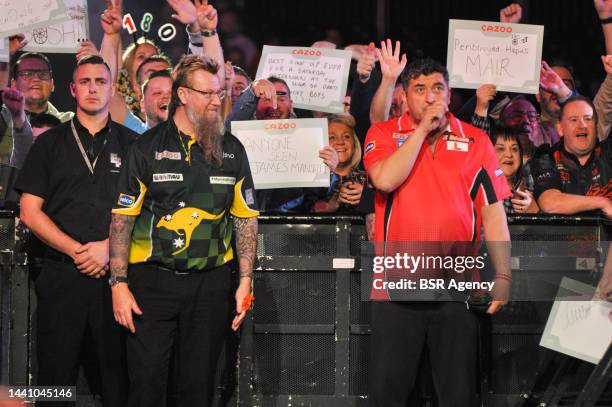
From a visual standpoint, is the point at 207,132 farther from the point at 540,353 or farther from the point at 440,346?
the point at 540,353

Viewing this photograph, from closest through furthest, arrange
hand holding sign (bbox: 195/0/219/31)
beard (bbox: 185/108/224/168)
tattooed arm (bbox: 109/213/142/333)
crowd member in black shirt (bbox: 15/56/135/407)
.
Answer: tattooed arm (bbox: 109/213/142/333)
beard (bbox: 185/108/224/168)
crowd member in black shirt (bbox: 15/56/135/407)
hand holding sign (bbox: 195/0/219/31)

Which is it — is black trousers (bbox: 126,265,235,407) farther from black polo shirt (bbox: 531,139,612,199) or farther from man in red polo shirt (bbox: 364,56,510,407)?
black polo shirt (bbox: 531,139,612,199)

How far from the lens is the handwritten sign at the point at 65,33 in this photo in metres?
6.11

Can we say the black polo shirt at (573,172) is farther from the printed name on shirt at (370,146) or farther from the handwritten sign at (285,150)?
the printed name on shirt at (370,146)

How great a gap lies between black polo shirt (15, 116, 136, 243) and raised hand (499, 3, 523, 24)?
286 centimetres

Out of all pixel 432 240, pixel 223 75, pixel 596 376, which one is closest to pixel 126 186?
pixel 432 240

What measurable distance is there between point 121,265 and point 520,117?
3.10 metres

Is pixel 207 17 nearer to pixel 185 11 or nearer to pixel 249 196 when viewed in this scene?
pixel 185 11

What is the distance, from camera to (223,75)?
6004mm

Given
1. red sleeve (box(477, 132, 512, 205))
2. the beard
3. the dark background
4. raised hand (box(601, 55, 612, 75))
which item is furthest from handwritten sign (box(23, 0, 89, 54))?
raised hand (box(601, 55, 612, 75))

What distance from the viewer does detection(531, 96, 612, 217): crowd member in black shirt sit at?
5691 mm

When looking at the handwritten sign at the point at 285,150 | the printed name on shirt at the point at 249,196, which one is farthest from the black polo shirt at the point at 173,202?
the handwritten sign at the point at 285,150

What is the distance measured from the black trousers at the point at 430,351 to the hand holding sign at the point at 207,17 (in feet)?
8.65

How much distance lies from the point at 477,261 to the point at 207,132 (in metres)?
1.44
